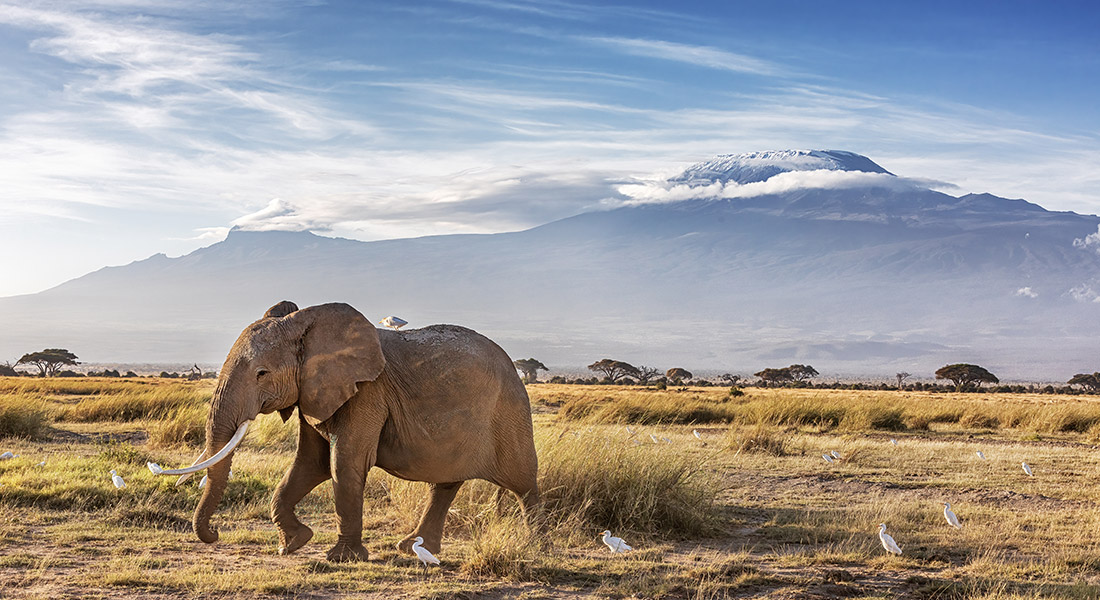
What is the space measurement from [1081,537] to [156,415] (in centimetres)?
1892

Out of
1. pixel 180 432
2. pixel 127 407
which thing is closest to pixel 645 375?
pixel 127 407

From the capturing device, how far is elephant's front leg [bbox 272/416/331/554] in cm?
884

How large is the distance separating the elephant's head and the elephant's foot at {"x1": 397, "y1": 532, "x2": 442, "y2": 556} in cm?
145

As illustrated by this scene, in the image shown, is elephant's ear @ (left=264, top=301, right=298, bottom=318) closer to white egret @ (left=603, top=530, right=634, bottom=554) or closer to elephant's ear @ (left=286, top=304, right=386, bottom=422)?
elephant's ear @ (left=286, top=304, right=386, bottom=422)

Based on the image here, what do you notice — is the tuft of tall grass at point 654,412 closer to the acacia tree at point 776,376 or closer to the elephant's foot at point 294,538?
the elephant's foot at point 294,538

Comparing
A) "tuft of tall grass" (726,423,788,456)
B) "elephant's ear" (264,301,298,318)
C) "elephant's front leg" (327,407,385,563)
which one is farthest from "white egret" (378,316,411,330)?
"tuft of tall grass" (726,423,788,456)

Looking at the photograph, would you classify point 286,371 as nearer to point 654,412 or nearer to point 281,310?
point 281,310

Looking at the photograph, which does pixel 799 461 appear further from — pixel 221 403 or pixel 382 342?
pixel 221 403

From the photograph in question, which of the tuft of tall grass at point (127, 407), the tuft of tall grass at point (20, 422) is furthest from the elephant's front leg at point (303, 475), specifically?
the tuft of tall grass at point (127, 407)

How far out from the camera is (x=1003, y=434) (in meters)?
23.7

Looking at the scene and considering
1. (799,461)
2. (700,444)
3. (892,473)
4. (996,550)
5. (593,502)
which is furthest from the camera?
(700,444)

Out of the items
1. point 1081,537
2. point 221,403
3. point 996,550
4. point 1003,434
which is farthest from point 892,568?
point 1003,434

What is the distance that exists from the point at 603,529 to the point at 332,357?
366 cm

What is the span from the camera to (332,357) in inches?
327
